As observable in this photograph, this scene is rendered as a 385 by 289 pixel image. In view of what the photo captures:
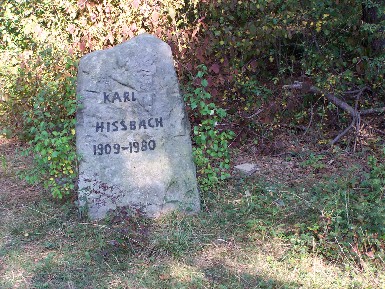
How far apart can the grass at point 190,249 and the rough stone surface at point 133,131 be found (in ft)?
0.87

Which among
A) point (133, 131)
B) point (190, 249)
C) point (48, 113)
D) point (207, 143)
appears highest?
point (48, 113)

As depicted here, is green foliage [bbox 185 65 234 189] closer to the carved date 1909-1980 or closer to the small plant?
the carved date 1909-1980

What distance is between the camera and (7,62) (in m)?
7.44

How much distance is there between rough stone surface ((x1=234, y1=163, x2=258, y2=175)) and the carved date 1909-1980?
131 centimetres

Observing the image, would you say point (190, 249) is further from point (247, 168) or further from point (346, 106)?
point (346, 106)

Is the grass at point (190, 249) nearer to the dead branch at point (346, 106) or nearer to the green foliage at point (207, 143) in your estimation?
the green foliage at point (207, 143)

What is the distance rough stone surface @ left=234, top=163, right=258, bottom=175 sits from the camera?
→ 552 cm

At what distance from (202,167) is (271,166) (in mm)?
1007

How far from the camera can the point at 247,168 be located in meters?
5.60

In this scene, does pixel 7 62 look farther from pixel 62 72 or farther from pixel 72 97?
pixel 72 97

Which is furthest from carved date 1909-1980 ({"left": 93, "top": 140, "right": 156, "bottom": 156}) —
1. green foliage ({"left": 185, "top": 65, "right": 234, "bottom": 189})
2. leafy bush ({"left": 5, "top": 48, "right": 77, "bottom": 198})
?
green foliage ({"left": 185, "top": 65, "right": 234, "bottom": 189})

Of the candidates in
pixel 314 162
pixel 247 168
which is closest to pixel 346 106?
pixel 314 162

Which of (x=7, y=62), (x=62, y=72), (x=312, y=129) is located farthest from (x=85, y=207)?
(x=7, y=62)

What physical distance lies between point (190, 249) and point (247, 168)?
5.75ft
